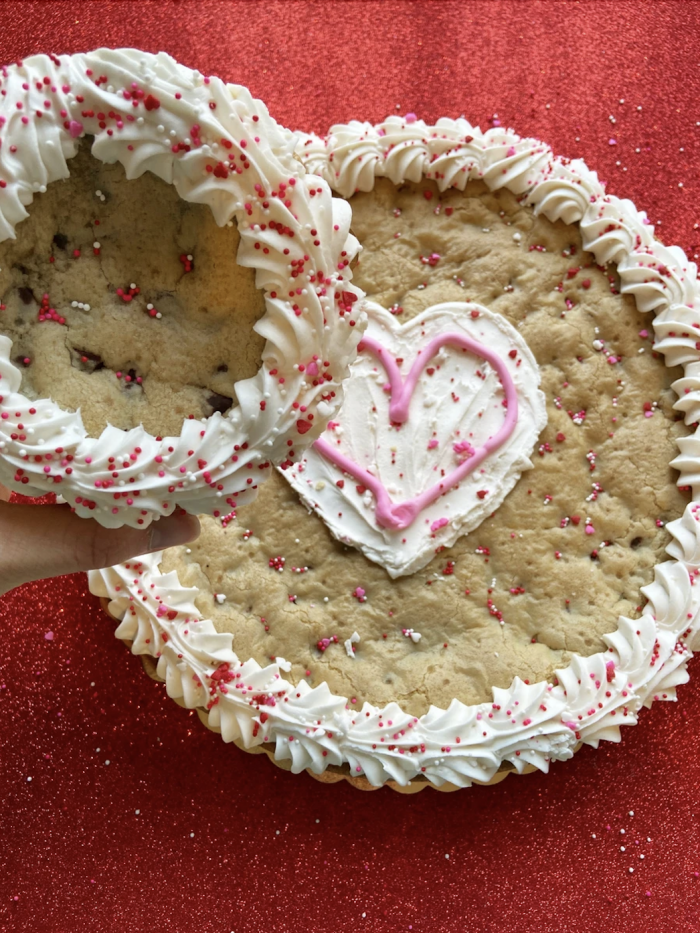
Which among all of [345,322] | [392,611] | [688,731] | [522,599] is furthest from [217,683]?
[688,731]

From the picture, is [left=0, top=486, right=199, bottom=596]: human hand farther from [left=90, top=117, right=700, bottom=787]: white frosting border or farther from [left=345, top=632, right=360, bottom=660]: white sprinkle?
[left=345, top=632, right=360, bottom=660]: white sprinkle

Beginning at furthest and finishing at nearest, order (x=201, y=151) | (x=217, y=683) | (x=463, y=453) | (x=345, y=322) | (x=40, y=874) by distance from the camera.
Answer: (x=40, y=874), (x=463, y=453), (x=217, y=683), (x=345, y=322), (x=201, y=151)

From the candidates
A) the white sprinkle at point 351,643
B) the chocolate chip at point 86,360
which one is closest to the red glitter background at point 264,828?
the white sprinkle at point 351,643

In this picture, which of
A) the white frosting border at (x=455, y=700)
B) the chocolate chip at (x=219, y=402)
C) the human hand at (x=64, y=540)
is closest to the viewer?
the chocolate chip at (x=219, y=402)

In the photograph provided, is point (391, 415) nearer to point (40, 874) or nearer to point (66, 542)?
point (66, 542)

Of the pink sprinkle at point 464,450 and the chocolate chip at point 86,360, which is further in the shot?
the pink sprinkle at point 464,450

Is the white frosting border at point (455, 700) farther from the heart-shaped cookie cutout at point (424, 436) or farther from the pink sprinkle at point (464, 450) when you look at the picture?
the pink sprinkle at point (464, 450)
